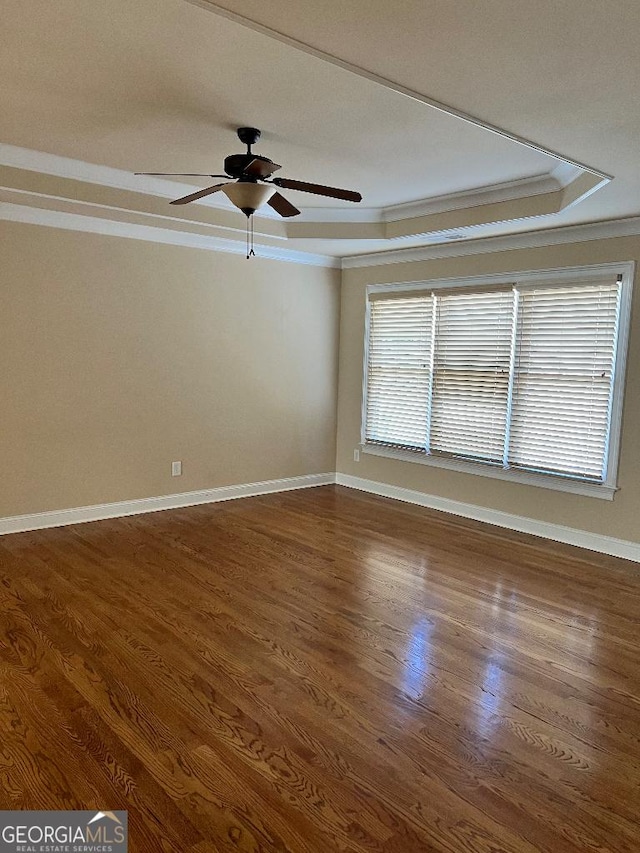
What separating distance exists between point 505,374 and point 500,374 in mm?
50

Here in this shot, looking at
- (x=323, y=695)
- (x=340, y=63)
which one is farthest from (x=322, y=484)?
(x=340, y=63)

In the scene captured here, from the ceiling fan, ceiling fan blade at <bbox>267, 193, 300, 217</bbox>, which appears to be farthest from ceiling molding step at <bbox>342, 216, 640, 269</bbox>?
ceiling fan blade at <bbox>267, 193, 300, 217</bbox>

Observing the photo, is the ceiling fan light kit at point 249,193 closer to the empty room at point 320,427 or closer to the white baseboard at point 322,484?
the empty room at point 320,427

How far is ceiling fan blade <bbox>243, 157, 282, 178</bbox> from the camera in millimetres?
3266

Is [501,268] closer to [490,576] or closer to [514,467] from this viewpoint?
[514,467]

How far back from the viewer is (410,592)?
3812mm

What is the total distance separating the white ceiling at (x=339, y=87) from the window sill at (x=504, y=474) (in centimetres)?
201

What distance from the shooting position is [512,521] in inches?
209

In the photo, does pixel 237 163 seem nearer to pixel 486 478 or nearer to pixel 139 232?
pixel 139 232

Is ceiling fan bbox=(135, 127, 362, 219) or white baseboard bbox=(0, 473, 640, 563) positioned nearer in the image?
ceiling fan bbox=(135, 127, 362, 219)

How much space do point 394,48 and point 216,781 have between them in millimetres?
2540

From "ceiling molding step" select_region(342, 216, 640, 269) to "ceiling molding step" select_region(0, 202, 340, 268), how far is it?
24.2 inches

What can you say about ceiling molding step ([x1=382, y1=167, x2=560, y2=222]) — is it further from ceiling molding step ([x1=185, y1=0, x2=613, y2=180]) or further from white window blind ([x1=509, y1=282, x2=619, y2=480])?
ceiling molding step ([x1=185, y1=0, x2=613, y2=180])

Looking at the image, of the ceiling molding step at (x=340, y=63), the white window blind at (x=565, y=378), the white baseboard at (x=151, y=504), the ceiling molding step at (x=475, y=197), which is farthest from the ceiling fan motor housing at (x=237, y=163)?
the white baseboard at (x=151, y=504)
